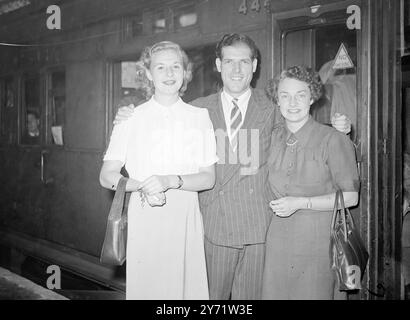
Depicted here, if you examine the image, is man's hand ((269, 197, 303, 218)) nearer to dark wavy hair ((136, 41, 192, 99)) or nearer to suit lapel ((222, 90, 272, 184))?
suit lapel ((222, 90, 272, 184))

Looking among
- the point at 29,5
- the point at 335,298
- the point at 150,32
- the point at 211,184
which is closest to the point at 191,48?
the point at 150,32

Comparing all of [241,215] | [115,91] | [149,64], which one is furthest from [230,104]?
[115,91]

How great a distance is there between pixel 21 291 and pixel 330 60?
3385 mm

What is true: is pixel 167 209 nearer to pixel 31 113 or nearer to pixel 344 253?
pixel 344 253

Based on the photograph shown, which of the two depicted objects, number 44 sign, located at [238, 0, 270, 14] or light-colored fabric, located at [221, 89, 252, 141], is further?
number 44 sign, located at [238, 0, 270, 14]

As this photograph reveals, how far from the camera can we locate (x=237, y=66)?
2297mm

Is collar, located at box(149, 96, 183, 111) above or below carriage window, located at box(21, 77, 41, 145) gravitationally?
below

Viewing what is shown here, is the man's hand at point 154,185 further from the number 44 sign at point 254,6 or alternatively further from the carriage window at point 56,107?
the carriage window at point 56,107

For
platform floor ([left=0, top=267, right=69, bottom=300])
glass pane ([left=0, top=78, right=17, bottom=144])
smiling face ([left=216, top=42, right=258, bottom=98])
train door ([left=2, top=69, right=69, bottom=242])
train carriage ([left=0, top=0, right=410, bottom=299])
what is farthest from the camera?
glass pane ([left=0, top=78, right=17, bottom=144])

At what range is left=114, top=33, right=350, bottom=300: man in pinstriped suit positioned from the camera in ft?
7.50

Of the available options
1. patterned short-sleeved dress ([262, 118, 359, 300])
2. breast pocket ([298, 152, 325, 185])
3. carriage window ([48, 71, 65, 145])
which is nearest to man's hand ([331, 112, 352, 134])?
patterned short-sleeved dress ([262, 118, 359, 300])

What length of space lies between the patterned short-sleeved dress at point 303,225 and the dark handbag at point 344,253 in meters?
0.08

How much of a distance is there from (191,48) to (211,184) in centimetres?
140
